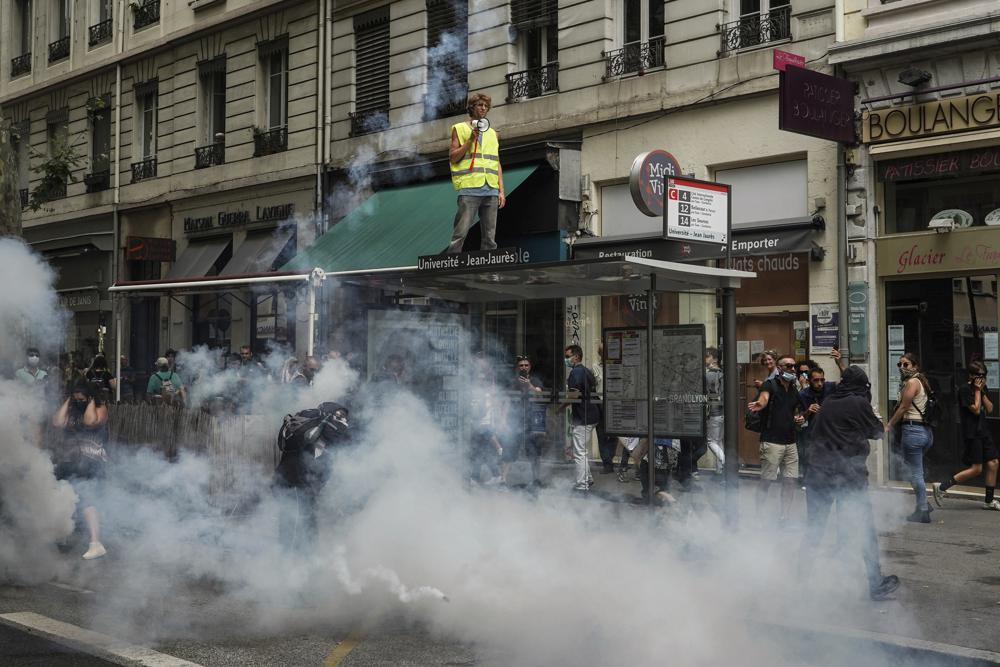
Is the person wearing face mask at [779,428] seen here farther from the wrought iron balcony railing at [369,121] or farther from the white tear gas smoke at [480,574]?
the wrought iron balcony railing at [369,121]

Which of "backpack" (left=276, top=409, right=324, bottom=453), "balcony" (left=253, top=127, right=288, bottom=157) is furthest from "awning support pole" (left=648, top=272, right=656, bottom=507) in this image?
"balcony" (left=253, top=127, right=288, bottom=157)

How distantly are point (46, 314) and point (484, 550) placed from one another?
4.82 m

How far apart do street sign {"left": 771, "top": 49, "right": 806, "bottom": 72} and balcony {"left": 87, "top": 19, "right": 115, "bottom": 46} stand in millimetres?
17470

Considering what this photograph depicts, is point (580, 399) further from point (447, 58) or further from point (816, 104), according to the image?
point (447, 58)

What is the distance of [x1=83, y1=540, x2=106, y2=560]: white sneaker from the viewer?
839cm

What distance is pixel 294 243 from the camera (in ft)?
63.6

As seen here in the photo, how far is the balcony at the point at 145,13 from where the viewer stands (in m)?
23.3

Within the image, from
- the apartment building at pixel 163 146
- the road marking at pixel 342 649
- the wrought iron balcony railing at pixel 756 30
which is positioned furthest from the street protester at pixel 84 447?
the wrought iron balcony railing at pixel 756 30

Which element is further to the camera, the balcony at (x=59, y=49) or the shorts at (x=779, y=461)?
the balcony at (x=59, y=49)

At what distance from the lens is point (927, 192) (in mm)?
12516

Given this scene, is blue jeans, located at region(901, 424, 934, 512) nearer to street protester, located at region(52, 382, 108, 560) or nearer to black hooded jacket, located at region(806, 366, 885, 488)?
black hooded jacket, located at region(806, 366, 885, 488)

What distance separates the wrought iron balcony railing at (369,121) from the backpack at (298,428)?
33.5ft

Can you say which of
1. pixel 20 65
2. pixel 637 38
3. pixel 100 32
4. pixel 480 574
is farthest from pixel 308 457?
pixel 20 65

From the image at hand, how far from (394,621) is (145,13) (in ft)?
67.6
